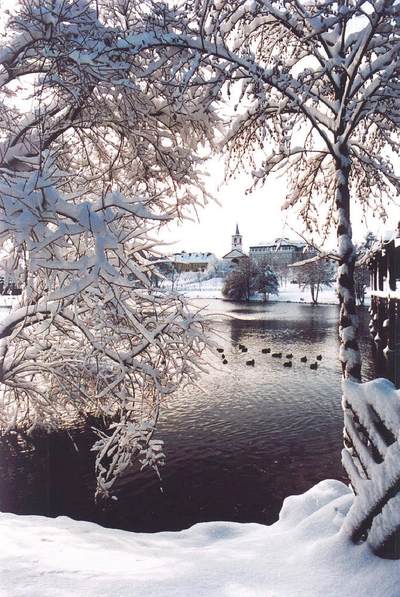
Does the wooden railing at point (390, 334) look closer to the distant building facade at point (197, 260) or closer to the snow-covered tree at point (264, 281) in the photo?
the snow-covered tree at point (264, 281)

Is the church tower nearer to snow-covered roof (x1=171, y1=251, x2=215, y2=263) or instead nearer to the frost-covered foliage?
snow-covered roof (x1=171, y1=251, x2=215, y2=263)

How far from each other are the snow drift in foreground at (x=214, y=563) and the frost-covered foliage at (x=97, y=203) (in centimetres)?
151

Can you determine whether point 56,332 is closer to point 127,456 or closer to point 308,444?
point 127,456

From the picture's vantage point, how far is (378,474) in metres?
2.79

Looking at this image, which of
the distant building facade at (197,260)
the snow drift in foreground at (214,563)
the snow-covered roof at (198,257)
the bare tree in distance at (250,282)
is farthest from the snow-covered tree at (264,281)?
the snow drift in foreground at (214,563)

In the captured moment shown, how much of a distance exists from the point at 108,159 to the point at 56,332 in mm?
3307

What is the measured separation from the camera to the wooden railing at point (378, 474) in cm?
266

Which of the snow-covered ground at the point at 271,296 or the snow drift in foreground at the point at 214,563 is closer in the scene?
the snow drift in foreground at the point at 214,563

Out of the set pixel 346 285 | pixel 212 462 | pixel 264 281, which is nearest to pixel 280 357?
pixel 212 462

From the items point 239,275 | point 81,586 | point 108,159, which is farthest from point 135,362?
point 239,275

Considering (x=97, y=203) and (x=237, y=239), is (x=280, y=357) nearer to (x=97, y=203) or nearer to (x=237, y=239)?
(x=97, y=203)

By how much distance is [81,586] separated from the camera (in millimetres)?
2688

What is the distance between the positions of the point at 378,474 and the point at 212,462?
10.1 metres

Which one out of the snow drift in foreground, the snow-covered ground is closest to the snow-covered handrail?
the snow drift in foreground
